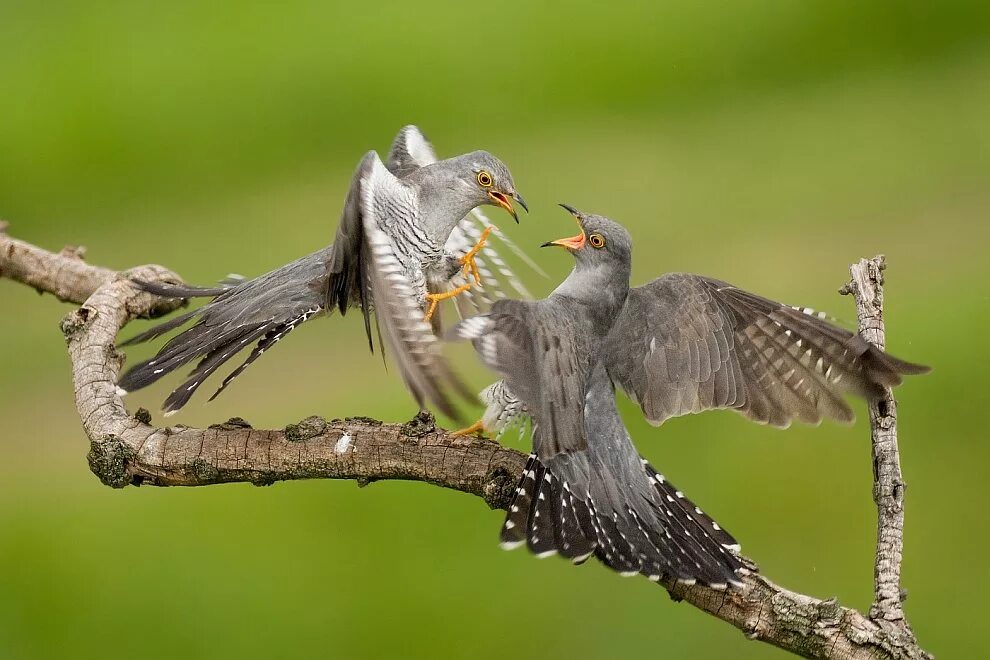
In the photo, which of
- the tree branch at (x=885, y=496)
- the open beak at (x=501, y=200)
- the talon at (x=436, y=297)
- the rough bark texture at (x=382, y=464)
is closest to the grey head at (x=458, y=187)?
the open beak at (x=501, y=200)

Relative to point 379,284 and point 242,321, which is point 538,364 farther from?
→ point 242,321

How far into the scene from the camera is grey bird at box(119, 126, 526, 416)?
2.58 metres

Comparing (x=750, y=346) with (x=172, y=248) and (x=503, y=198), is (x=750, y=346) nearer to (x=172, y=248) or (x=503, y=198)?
(x=503, y=198)

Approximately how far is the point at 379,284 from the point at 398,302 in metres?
0.08

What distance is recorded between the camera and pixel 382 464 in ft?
9.27

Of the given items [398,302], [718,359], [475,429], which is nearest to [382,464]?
[475,429]

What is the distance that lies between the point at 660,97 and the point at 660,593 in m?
3.66

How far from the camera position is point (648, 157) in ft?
23.9

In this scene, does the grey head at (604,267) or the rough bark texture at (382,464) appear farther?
the grey head at (604,267)

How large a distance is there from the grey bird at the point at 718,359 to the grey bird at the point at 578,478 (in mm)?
123

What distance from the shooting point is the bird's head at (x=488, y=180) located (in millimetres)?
3250

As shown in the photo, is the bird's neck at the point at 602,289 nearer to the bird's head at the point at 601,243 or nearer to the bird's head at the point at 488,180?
the bird's head at the point at 601,243

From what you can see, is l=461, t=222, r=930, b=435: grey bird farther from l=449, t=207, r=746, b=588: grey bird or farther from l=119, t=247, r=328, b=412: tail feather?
l=119, t=247, r=328, b=412: tail feather

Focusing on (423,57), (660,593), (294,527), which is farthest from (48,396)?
(660,593)
